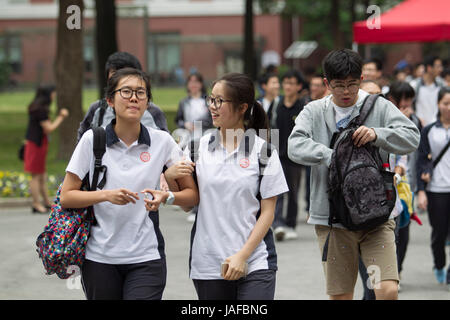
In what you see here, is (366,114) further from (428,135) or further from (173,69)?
(173,69)

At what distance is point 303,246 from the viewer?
9.62m

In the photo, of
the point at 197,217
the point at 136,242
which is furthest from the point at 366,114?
the point at 136,242

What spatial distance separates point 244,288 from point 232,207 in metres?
0.40

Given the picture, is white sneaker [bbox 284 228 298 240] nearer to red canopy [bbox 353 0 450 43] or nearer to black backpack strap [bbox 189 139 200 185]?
red canopy [bbox 353 0 450 43]

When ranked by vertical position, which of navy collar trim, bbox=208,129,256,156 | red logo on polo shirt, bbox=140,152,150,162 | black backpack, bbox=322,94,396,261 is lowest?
black backpack, bbox=322,94,396,261

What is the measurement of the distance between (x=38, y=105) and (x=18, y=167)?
5.86 metres

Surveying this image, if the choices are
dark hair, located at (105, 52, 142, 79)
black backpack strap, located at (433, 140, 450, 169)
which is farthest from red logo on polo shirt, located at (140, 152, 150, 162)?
black backpack strap, located at (433, 140, 450, 169)

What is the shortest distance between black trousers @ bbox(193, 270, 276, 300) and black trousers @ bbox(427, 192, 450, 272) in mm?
3823

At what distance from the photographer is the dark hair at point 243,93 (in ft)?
13.6

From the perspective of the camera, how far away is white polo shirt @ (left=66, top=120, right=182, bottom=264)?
4.06 m

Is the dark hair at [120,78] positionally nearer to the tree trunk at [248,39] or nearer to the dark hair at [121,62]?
the dark hair at [121,62]

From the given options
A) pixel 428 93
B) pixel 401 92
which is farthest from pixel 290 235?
pixel 428 93

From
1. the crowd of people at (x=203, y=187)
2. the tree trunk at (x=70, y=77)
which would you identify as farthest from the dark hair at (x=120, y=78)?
the tree trunk at (x=70, y=77)

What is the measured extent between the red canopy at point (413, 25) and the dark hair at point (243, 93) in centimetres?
1004
